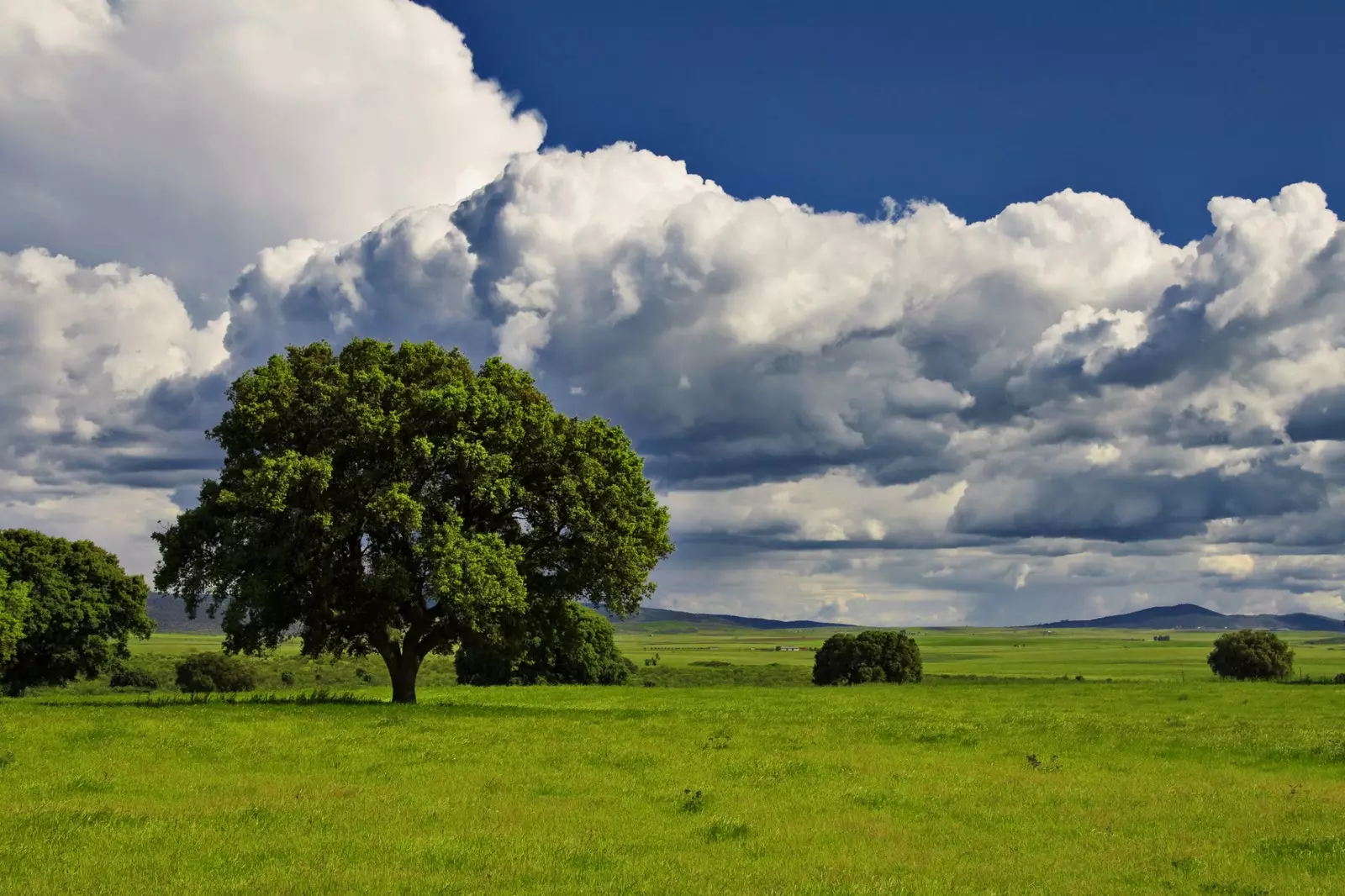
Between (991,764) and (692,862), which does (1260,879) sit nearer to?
(692,862)

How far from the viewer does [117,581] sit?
89.1m

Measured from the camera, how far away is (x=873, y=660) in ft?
396

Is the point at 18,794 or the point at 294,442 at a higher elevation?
the point at 294,442

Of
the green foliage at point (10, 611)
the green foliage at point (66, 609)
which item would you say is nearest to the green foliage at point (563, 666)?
the green foliage at point (66, 609)

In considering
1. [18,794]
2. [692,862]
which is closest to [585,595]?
[18,794]

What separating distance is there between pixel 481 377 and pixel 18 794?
27959 millimetres

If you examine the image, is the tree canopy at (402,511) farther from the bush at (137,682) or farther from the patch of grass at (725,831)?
the bush at (137,682)

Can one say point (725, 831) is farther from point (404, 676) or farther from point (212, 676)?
point (212, 676)

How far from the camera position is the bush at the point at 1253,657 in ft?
385

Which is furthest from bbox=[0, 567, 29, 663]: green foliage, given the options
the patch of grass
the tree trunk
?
the patch of grass

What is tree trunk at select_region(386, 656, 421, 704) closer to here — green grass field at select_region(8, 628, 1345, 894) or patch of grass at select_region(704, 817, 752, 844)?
green grass field at select_region(8, 628, 1345, 894)

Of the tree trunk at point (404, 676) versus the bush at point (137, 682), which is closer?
the tree trunk at point (404, 676)

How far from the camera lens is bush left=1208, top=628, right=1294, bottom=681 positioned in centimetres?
11731

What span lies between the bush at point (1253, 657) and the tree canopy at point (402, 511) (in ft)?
320
